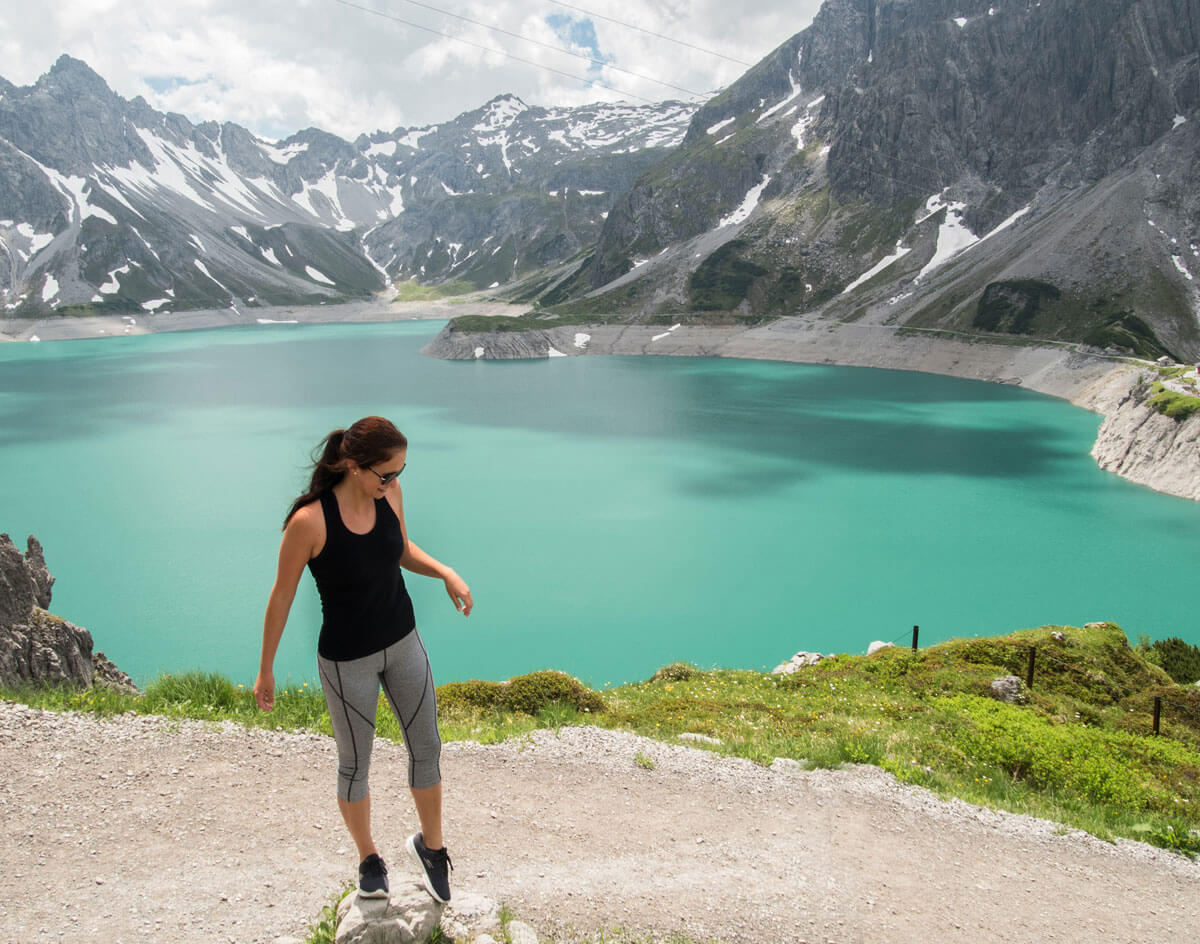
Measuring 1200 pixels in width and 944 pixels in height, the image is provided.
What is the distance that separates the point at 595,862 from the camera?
25.7 feet

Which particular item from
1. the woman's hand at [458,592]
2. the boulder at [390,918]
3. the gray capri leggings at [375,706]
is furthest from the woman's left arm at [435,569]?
the boulder at [390,918]

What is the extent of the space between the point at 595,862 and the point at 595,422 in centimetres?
7355

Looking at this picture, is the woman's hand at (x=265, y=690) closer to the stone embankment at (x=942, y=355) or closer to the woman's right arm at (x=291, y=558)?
the woman's right arm at (x=291, y=558)

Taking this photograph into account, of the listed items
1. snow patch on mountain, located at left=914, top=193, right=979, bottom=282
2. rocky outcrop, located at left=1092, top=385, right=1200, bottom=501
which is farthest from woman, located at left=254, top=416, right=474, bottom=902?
snow patch on mountain, located at left=914, top=193, right=979, bottom=282

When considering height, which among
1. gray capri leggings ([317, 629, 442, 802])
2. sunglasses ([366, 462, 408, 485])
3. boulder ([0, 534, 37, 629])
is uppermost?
sunglasses ([366, 462, 408, 485])

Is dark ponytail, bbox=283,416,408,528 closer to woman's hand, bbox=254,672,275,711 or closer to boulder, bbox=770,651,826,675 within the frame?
woman's hand, bbox=254,672,275,711

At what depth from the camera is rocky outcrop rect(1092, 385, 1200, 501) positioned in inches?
2122

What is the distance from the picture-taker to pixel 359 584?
609 cm

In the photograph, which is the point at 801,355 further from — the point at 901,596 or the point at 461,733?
the point at 461,733

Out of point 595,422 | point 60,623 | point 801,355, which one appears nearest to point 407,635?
point 60,623

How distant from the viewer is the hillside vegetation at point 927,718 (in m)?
10.7

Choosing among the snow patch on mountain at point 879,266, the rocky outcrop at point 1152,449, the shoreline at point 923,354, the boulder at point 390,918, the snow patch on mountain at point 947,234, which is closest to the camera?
the boulder at point 390,918

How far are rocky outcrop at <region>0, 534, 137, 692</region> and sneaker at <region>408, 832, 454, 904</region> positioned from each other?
10.8 meters

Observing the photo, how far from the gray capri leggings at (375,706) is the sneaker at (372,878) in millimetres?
510
